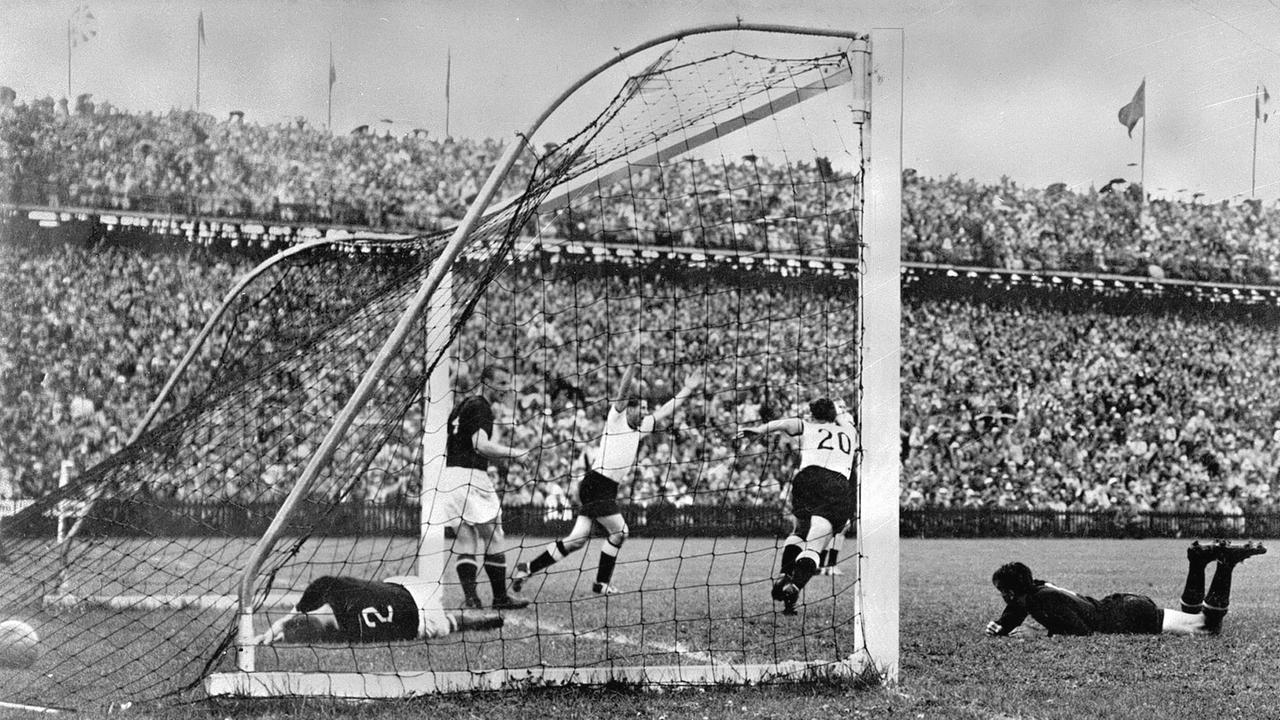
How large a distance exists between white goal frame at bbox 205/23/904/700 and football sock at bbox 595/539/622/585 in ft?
7.95

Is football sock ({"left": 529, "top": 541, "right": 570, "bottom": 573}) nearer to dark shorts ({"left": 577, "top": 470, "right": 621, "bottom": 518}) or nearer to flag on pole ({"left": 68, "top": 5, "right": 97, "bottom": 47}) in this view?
dark shorts ({"left": 577, "top": 470, "right": 621, "bottom": 518})

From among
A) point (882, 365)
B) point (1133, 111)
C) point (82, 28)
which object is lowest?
point (882, 365)

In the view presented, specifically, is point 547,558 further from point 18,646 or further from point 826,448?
point 18,646

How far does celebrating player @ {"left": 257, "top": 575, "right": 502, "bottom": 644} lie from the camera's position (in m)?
4.87

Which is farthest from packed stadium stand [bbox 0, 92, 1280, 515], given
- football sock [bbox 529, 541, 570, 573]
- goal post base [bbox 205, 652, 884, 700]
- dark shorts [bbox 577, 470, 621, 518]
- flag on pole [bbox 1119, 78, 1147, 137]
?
goal post base [bbox 205, 652, 884, 700]

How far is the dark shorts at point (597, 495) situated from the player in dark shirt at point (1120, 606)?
8.59 ft

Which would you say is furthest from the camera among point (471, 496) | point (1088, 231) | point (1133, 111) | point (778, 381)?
point (1088, 231)

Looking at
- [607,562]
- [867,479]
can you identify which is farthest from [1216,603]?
[607,562]

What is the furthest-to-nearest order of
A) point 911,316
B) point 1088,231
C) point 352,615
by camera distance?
point 1088,231 → point 911,316 → point 352,615

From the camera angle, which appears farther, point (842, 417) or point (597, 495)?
point (597, 495)

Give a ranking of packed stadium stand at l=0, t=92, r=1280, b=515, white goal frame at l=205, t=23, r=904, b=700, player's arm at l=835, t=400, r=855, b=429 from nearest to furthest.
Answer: white goal frame at l=205, t=23, r=904, b=700 → player's arm at l=835, t=400, r=855, b=429 → packed stadium stand at l=0, t=92, r=1280, b=515

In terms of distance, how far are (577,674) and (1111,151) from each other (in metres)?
13.7

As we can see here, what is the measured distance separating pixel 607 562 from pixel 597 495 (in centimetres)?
46

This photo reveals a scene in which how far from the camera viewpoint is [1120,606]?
18.1ft
